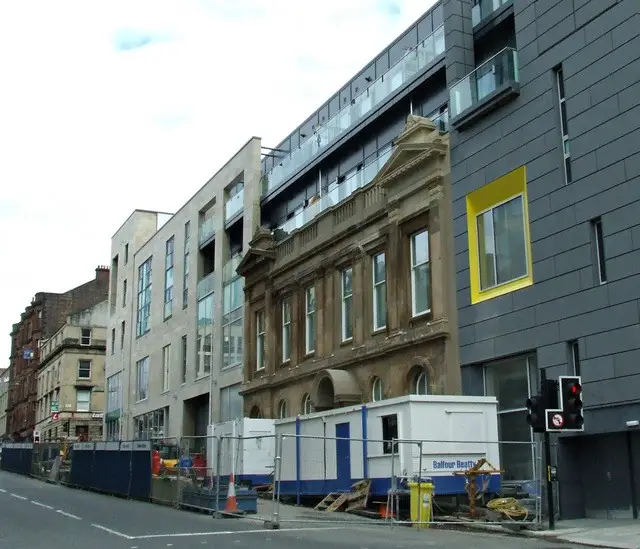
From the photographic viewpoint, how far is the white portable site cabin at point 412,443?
2047 centimetres

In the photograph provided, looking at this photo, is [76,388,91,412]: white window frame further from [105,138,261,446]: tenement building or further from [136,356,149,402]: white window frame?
[136,356,149,402]: white window frame

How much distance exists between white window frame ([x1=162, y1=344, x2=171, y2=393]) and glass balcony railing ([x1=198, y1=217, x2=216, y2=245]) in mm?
7133

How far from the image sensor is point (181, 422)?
46031 millimetres

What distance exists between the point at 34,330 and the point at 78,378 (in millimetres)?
22718

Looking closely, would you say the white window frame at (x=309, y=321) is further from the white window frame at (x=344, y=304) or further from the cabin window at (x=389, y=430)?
the cabin window at (x=389, y=430)

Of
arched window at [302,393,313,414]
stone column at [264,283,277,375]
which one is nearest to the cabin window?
arched window at [302,393,313,414]

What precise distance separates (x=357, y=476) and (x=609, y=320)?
24.1ft

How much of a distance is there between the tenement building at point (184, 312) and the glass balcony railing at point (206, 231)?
0.06m

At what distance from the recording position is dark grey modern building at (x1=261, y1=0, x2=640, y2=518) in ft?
62.1

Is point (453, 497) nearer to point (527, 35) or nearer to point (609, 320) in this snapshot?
point (609, 320)

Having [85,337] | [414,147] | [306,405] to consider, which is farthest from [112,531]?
[85,337]

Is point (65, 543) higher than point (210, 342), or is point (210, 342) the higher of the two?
point (210, 342)

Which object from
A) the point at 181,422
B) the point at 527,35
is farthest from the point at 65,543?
the point at 181,422

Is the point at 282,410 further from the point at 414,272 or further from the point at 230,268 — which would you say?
the point at 414,272
